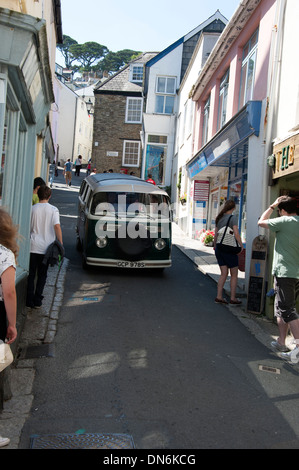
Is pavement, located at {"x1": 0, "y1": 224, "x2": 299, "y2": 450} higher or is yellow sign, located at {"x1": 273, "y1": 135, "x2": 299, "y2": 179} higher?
yellow sign, located at {"x1": 273, "y1": 135, "x2": 299, "y2": 179}

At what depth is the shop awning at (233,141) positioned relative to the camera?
860 centimetres

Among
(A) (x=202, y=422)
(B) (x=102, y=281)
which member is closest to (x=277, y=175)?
(B) (x=102, y=281)

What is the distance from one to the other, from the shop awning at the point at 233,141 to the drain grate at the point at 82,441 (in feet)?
21.1

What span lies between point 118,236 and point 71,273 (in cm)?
128

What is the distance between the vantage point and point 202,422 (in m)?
3.90

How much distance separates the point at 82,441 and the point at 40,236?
4030mm

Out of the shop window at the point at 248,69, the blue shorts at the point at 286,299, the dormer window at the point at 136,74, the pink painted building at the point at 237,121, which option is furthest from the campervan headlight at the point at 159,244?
the dormer window at the point at 136,74

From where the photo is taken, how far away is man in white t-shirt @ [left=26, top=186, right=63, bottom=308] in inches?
275

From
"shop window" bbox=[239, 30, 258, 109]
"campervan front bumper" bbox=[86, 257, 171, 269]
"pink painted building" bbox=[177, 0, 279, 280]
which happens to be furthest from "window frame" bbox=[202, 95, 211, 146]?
"campervan front bumper" bbox=[86, 257, 171, 269]

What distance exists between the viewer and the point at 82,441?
3.48 metres

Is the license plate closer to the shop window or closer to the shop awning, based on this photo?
the shop awning

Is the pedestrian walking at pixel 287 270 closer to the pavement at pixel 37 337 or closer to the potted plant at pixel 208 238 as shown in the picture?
the pavement at pixel 37 337

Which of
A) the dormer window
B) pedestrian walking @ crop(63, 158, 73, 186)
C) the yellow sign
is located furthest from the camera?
the dormer window

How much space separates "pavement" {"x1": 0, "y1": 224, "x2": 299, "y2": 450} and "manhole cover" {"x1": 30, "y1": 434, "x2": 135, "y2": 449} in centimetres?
18
